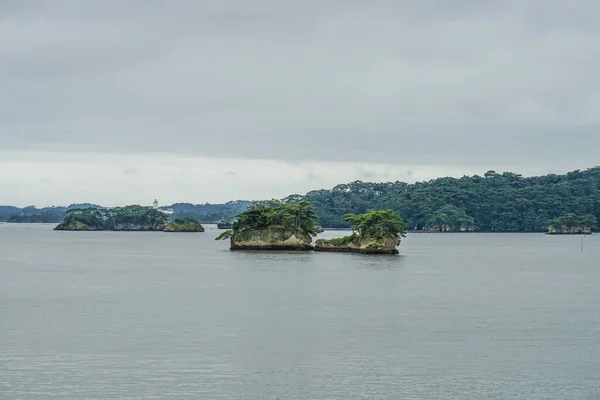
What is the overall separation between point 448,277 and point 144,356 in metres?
→ 57.0

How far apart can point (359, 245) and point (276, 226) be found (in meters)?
14.0

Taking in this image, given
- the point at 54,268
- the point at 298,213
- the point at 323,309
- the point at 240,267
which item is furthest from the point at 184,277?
the point at 298,213

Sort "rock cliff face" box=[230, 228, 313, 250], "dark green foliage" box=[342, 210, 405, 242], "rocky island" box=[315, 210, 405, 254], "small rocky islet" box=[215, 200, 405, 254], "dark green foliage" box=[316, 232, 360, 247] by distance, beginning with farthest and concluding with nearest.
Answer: "rock cliff face" box=[230, 228, 313, 250]
"dark green foliage" box=[316, 232, 360, 247]
"small rocky islet" box=[215, 200, 405, 254]
"rocky island" box=[315, 210, 405, 254]
"dark green foliage" box=[342, 210, 405, 242]

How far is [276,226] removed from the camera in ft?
454

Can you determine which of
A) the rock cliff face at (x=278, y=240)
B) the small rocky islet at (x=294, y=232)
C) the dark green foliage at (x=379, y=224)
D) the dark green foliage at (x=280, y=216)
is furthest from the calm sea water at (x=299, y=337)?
the rock cliff face at (x=278, y=240)

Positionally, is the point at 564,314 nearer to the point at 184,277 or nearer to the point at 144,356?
the point at 144,356

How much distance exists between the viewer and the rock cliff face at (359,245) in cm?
13038

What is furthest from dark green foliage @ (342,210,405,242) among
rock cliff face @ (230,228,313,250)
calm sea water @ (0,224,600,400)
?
calm sea water @ (0,224,600,400)

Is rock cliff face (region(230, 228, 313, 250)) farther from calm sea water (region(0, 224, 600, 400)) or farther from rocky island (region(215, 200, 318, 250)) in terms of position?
calm sea water (region(0, 224, 600, 400))

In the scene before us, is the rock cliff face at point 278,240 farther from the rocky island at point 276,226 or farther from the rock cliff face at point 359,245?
the rock cliff face at point 359,245

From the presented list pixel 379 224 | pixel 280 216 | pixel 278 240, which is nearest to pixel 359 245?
pixel 379 224

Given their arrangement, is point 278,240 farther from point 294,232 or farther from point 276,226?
point 276,226

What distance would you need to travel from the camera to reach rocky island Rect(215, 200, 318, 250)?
136 metres

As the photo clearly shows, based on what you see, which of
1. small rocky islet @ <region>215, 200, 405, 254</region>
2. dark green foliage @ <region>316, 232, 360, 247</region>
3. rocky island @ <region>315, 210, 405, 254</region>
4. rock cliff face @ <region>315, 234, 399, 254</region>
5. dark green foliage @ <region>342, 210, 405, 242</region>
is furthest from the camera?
dark green foliage @ <region>316, 232, 360, 247</region>
